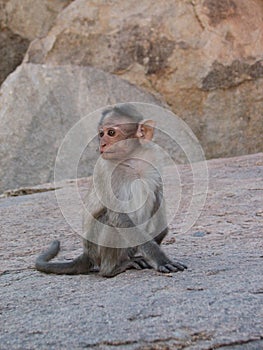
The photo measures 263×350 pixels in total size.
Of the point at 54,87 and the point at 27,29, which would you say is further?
the point at 27,29

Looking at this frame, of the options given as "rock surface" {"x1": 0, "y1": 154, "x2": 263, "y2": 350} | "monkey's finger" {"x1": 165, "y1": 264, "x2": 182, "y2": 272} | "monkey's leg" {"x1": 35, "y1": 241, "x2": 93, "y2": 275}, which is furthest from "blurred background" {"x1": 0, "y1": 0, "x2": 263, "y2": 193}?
"monkey's finger" {"x1": 165, "y1": 264, "x2": 182, "y2": 272}

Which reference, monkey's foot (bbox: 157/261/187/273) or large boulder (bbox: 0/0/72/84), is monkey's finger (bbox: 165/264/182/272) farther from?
large boulder (bbox: 0/0/72/84)

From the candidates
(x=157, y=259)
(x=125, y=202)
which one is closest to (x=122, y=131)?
(x=125, y=202)

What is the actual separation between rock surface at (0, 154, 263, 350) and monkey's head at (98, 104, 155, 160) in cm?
67

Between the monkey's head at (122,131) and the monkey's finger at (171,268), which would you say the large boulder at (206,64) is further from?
the monkey's finger at (171,268)

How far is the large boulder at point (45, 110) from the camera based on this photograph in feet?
29.5

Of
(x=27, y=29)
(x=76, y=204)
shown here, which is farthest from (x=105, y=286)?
(x=27, y=29)

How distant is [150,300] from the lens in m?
3.09

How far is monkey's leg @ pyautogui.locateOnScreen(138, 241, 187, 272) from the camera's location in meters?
3.60

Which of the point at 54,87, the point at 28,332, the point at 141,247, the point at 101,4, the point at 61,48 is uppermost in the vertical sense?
the point at 101,4

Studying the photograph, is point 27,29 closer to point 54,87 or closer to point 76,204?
point 54,87

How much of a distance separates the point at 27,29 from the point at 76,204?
6.28m

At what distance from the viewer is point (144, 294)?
3184mm

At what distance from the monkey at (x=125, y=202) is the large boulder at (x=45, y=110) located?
5.12m
